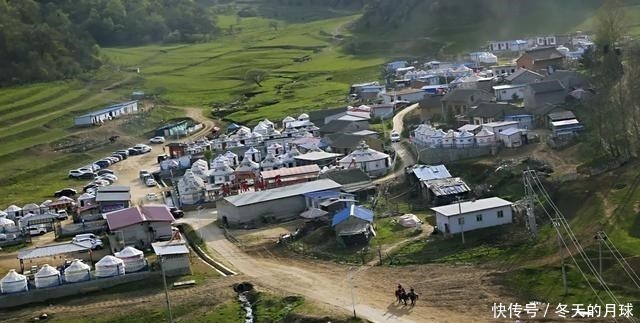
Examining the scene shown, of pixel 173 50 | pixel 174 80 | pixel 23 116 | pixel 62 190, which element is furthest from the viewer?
pixel 173 50

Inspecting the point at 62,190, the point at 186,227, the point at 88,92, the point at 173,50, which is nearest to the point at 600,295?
the point at 186,227

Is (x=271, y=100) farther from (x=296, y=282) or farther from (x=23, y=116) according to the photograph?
(x=296, y=282)

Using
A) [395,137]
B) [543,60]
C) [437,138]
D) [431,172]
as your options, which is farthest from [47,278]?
[543,60]

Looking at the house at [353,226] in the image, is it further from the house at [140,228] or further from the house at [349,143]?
the house at [349,143]

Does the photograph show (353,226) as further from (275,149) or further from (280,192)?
(275,149)

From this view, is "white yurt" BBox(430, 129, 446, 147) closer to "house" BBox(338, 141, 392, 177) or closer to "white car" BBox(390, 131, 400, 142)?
"house" BBox(338, 141, 392, 177)

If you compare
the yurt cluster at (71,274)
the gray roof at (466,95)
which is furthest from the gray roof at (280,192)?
the gray roof at (466,95)
